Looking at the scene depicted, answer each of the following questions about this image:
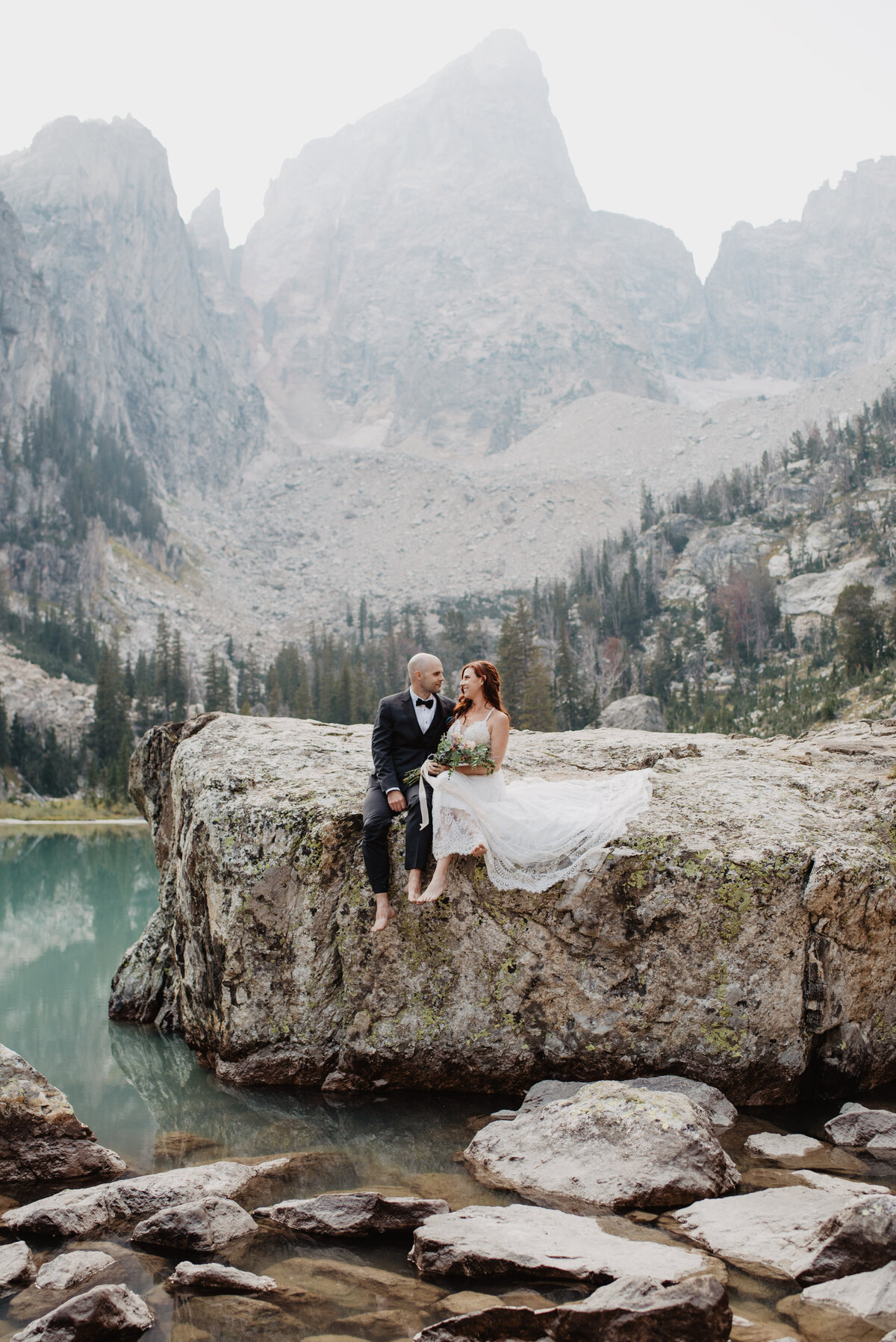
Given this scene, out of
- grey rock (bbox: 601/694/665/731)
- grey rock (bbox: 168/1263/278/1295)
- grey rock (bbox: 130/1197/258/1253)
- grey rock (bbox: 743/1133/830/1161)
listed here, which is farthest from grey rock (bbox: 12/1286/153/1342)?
grey rock (bbox: 601/694/665/731)

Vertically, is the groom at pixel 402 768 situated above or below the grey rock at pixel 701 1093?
above

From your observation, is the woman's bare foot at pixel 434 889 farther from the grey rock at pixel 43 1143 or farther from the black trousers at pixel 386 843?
the grey rock at pixel 43 1143

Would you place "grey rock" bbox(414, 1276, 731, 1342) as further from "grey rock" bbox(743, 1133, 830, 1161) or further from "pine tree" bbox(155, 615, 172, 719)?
"pine tree" bbox(155, 615, 172, 719)

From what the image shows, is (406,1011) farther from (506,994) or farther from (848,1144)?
(848,1144)

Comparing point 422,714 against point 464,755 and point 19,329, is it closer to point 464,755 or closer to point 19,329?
point 464,755

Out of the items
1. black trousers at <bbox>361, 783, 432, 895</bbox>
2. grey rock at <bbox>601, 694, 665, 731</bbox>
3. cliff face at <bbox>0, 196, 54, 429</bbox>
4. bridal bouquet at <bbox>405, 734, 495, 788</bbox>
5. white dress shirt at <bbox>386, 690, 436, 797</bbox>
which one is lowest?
grey rock at <bbox>601, 694, 665, 731</bbox>

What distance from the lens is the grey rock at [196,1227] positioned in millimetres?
5551

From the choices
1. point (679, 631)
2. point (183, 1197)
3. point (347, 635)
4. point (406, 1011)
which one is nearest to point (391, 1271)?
point (183, 1197)

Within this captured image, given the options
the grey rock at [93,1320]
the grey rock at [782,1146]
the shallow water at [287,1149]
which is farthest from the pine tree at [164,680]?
the grey rock at [93,1320]

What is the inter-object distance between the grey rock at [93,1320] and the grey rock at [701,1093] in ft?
13.0

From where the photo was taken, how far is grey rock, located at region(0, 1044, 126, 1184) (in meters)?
6.76

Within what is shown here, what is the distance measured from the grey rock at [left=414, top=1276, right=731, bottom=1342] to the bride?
147 inches

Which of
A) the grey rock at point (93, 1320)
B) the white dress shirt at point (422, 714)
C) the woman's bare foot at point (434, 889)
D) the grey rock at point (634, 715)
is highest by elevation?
the white dress shirt at point (422, 714)

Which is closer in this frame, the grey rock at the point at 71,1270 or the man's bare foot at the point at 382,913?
the grey rock at the point at 71,1270
